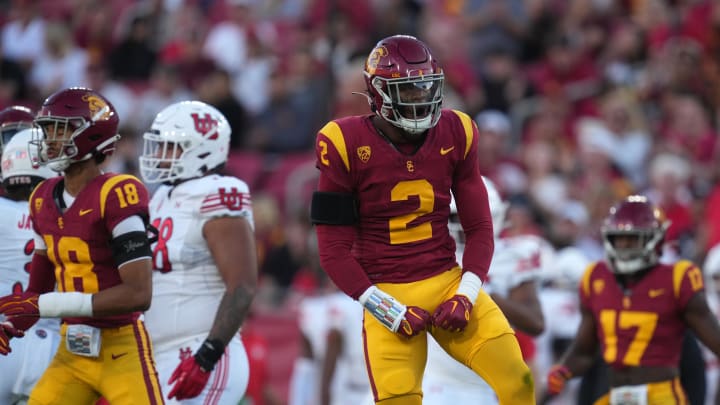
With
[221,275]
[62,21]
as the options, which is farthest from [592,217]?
[62,21]

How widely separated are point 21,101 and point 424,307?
9.78 m

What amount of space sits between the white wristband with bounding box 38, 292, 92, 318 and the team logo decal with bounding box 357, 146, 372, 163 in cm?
133

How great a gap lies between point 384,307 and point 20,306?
63.7 inches

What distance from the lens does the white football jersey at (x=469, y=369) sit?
22.8 ft

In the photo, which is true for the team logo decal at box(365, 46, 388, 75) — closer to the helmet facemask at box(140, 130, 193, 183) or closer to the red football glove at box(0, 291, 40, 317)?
the helmet facemask at box(140, 130, 193, 183)

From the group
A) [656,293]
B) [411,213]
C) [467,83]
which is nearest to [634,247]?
[656,293]

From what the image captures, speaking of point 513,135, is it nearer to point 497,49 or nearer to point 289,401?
point 497,49

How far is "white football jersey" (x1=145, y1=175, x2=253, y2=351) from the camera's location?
6.12 meters

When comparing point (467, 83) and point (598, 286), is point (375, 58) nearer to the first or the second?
point (598, 286)

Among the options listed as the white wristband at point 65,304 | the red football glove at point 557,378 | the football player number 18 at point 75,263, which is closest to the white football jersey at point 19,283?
the football player number 18 at point 75,263

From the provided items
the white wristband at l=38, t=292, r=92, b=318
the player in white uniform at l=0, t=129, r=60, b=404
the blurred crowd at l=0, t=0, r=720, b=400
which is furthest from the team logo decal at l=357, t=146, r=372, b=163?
the blurred crowd at l=0, t=0, r=720, b=400

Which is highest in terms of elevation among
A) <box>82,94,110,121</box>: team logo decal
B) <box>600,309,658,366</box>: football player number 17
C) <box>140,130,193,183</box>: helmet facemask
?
<box>82,94,110,121</box>: team logo decal

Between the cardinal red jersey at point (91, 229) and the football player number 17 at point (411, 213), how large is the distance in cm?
113

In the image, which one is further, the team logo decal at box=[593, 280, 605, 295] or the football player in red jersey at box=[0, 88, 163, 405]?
the team logo decal at box=[593, 280, 605, 295]
